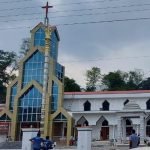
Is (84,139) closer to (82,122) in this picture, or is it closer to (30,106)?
(30,106)

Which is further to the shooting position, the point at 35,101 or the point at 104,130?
the point at 104,130

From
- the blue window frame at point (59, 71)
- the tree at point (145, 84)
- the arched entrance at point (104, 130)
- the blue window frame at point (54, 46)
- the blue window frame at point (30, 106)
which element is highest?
the blue window frame at point (54, 46)

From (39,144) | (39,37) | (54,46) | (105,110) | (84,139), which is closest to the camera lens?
(39,144)

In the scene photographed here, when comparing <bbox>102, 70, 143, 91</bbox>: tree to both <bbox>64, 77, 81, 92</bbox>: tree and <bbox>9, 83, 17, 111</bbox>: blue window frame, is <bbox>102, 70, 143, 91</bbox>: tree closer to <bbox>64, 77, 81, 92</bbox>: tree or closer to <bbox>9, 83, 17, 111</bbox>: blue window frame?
<bbox>64, 77, 81, 92</bbox>: tree

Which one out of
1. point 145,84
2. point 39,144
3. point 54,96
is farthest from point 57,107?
point 145,84

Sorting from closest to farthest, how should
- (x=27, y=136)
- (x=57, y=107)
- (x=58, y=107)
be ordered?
(x=27, y=136) < (x=58, y=107) < (x=57, y=107)

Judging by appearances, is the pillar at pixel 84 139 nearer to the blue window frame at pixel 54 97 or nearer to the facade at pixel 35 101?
the facade at pixel 35 101

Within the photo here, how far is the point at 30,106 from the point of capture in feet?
149

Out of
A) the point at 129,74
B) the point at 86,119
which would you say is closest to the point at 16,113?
the point at 86,119

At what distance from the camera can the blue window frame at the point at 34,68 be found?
46906 mm

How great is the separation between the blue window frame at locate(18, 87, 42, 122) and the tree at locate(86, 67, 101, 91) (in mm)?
28781

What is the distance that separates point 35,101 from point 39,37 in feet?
29.3

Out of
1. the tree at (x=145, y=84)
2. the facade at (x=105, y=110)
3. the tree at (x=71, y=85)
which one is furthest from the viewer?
the tree at (x=145, y=84)

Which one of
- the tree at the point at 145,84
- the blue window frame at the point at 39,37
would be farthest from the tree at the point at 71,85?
the blue window frame at the point at 39,37
